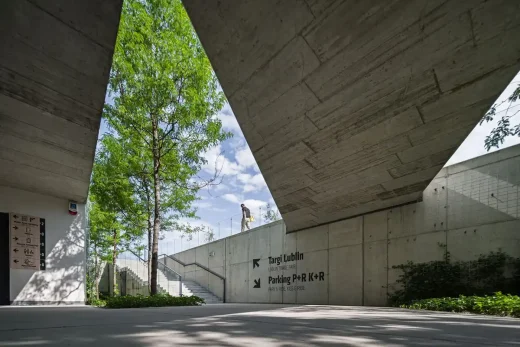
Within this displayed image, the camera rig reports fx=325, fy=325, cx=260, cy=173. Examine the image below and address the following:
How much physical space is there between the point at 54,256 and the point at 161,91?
6.19m

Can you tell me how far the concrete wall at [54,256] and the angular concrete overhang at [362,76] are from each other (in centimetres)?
671

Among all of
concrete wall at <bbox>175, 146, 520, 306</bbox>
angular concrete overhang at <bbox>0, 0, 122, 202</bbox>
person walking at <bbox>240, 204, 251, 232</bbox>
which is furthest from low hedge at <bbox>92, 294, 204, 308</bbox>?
person walking at <bbox>240, 204, 251, 232</bbox>

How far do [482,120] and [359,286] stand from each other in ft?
18.7

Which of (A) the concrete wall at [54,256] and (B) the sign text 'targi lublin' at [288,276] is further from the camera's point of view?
(B) the sign text 'targi lublin' at [288,276]

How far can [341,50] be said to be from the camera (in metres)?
5.51

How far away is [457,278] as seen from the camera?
7457mm

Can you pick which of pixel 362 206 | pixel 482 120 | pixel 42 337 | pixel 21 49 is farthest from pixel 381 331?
pixel 362 206

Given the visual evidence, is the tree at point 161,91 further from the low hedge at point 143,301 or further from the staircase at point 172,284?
the staircase at point 172,284

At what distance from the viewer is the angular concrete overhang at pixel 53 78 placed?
15.4 ft

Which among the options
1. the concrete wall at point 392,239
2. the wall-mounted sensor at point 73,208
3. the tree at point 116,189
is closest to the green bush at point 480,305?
the concrete wall at point 392,239

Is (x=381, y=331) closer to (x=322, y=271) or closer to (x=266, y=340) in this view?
(x=266, y=340)

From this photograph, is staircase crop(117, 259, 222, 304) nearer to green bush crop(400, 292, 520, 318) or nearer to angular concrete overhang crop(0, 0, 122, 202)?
angular concrete overhang crop(0, 0, 122, 202)

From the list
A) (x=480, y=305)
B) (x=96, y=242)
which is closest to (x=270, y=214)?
(x=96, y=242)

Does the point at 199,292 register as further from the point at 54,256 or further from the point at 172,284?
the point at 54,256
